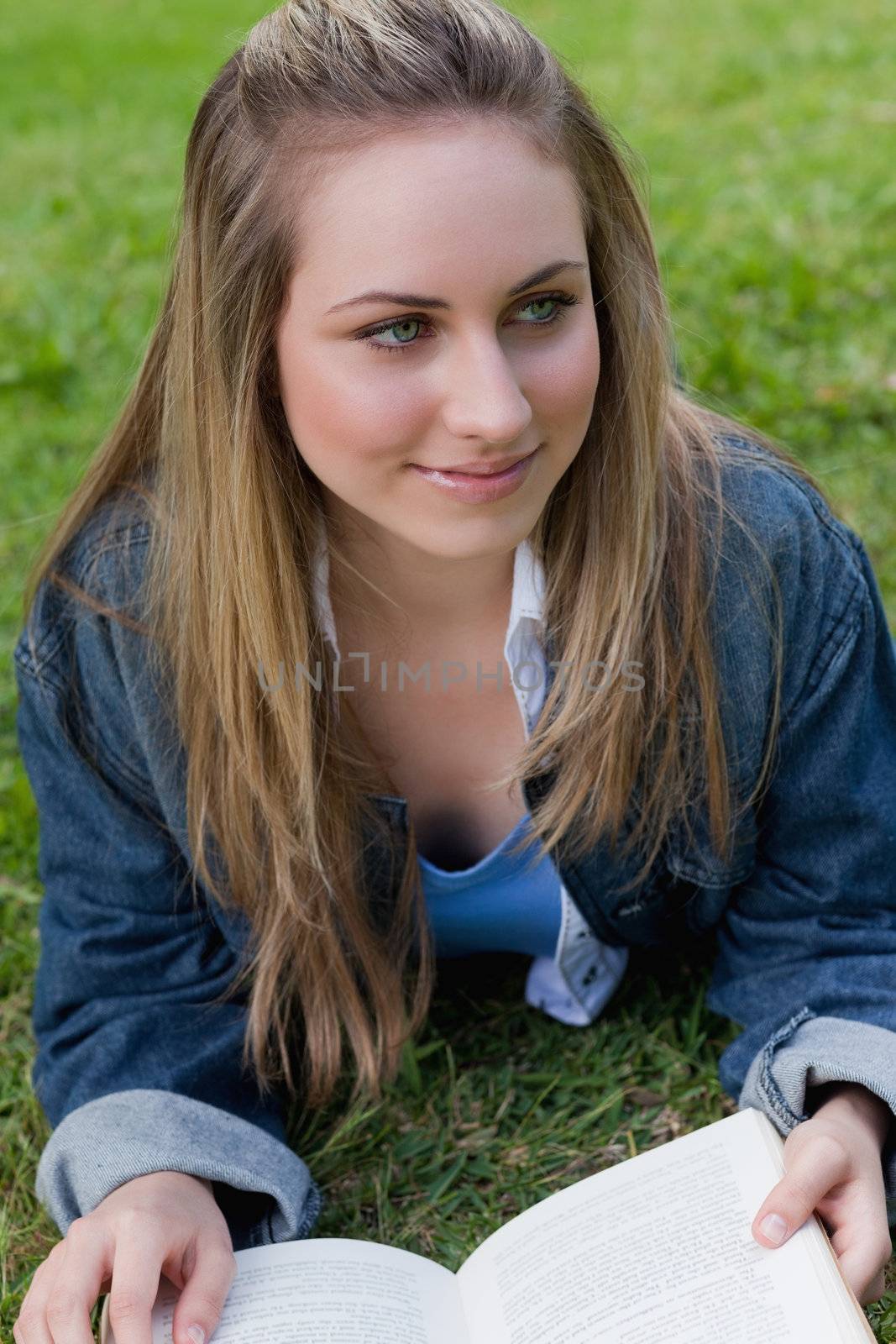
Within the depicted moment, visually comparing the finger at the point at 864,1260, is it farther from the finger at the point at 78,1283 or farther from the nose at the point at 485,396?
the nose at the point at 485,396

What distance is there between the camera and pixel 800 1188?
1523 millimetres

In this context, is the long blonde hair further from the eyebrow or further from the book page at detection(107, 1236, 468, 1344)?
the book page at detection(107, 1236, 468, 1344)

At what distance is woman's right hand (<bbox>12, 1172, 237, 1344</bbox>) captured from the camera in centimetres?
152

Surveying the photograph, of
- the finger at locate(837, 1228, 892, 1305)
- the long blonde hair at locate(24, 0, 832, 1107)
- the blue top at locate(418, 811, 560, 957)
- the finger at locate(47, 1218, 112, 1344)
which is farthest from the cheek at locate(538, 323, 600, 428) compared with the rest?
the finger at locate(47, 1218, 112, 1344)

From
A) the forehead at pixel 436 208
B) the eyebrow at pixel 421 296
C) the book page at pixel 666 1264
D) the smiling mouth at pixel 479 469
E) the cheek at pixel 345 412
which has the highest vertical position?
the forehead at pixel 436 208

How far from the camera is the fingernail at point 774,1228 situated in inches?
58.4

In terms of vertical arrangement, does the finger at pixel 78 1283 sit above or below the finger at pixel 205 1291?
below

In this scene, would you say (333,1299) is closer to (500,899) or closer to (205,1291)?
(205,1291)

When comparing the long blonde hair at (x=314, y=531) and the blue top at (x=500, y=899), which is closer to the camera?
the long blonde hair at (x=314, y=531)

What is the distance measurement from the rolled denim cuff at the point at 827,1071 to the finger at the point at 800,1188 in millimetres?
82

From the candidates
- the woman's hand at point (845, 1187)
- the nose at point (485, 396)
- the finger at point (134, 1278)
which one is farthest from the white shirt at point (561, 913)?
the finger at point (134, 1278)

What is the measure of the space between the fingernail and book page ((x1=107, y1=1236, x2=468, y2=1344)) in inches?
12.7

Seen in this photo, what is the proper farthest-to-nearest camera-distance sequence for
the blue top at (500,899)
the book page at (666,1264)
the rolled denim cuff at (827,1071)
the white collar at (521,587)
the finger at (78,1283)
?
the blue top at (500,899) → the white collar at (521,587) → the rolled denim cuff at (827,1071) → the finger at (78,1283) → the book page at (666,1264)

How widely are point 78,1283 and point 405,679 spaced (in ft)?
2.72
